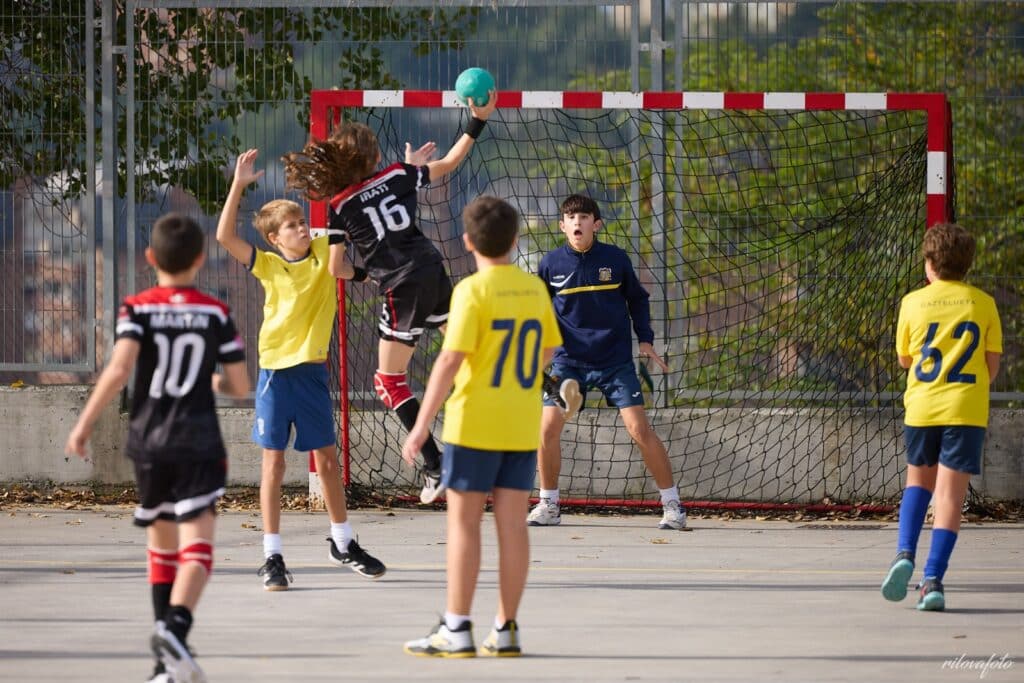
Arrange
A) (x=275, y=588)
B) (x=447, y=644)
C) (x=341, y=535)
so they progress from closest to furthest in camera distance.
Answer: (x=447, y=644) → (x=275, y=588) → (x=341, y=535)

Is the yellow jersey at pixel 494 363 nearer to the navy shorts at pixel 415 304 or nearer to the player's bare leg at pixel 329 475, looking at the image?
the player's bare leg at pixel 329 475

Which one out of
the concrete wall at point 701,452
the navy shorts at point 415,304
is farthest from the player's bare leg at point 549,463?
the navy shorts at point 415,304

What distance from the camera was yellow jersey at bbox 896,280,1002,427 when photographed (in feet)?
22.6

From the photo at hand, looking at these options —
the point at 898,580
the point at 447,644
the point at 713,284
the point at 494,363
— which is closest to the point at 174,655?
the point at 447,644

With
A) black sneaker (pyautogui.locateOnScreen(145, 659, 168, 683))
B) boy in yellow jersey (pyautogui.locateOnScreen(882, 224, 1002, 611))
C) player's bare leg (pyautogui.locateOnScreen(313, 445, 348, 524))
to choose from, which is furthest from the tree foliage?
black sneaker (pyautogui.locateOnScreen(145, 659, 168, 683))

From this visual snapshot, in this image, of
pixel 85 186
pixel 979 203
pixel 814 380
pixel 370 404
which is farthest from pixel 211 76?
pixel 979 203

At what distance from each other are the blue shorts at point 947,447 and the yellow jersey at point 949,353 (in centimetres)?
4

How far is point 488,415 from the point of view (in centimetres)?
570

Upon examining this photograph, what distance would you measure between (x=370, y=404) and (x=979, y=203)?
14.5 ft

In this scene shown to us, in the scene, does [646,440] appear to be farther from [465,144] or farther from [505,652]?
[505,652]

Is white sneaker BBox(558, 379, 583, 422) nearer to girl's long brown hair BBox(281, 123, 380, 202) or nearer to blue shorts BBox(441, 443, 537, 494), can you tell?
girl's long brown hair BBox(281, 123, 380, 202)

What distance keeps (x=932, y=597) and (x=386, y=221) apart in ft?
11.2

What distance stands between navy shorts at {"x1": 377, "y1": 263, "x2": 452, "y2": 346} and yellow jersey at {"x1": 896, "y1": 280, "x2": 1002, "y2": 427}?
2.56 m

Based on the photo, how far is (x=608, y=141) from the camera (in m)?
10.8
